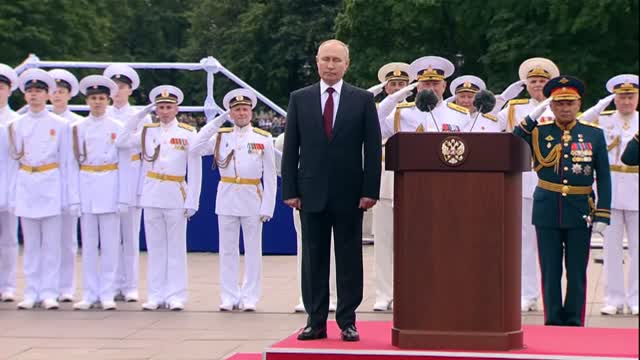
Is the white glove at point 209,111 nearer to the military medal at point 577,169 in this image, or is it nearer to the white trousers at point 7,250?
the white trousers at point 7,250

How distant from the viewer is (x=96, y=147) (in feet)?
40.1

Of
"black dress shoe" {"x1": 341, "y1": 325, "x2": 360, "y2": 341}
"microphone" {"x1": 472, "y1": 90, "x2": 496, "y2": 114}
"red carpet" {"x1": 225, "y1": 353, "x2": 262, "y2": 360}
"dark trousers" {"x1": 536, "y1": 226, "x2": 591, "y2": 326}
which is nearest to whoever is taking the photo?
"black dress shoe" {"x1": 341, "y1": 325, "x2": 360, "y2": 341}

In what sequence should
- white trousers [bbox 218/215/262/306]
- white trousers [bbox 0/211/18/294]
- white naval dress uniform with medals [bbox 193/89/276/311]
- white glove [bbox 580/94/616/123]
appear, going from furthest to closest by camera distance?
white trousers [bbox 0/211/18/294], white trousers [bbox 218/215/262/306], white naval dress uniform with medals [bbox 193/89/276/311], white glove [bbox 580/94/616/123]

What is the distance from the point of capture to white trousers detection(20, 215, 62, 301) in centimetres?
1243

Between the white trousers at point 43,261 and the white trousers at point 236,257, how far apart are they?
1.50 m

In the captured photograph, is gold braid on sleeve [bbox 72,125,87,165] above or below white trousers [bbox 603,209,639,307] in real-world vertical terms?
above

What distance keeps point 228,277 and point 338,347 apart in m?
4.39

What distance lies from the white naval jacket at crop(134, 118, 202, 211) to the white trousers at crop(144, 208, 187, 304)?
119 mm

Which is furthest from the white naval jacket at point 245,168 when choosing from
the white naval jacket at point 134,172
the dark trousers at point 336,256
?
the dark trousers at point 336,256

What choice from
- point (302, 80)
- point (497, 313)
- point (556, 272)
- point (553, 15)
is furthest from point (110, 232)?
point (302, 80)

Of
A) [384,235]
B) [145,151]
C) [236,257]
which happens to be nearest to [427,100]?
[384,235]

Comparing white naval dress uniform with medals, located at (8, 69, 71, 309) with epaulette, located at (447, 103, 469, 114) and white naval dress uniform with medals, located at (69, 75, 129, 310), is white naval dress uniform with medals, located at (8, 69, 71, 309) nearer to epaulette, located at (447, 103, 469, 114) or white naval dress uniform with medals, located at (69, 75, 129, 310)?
white naval dress uniform with medals, located at (69, 75, 129, 310)

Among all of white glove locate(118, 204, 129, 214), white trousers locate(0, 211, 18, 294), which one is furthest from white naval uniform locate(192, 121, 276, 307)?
white trousers locate(0, 211, 18, 294)

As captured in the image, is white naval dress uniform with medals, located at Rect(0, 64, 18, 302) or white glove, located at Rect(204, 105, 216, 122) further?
white glove, located at Rect(204, 105, 216, 122)
